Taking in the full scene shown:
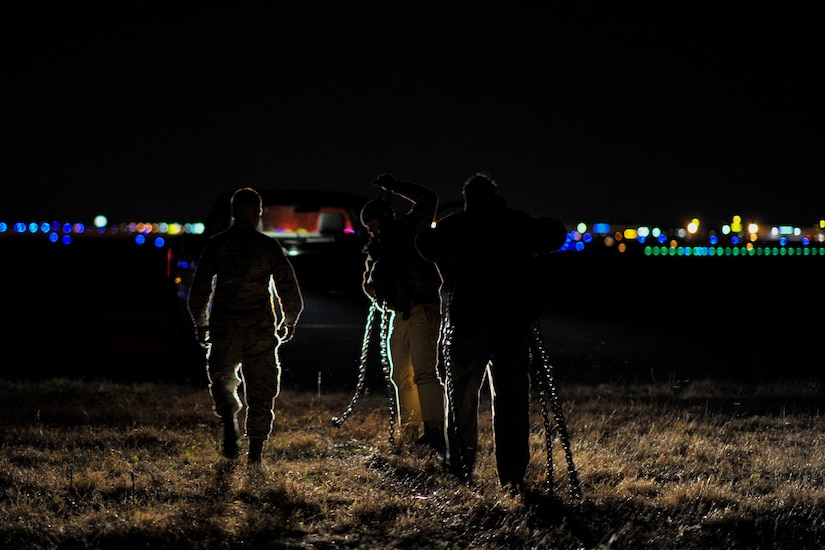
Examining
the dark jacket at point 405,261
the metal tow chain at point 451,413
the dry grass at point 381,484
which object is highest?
the dark jacket at point 405,261

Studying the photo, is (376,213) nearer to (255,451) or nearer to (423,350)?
(423,350)

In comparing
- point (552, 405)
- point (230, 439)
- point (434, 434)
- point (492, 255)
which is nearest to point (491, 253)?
point (492, 255)

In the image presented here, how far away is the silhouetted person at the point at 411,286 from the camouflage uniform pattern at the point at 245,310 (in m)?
0.65

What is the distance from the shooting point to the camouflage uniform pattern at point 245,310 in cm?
654

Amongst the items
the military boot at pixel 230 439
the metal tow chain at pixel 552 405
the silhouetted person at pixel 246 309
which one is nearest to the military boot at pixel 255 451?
the silhouetted person at pixel 246 309

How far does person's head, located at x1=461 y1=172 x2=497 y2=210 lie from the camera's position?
5910mm

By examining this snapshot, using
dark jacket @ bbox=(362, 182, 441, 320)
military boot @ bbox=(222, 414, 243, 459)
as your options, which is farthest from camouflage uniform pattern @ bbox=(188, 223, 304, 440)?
dark jacket @ bbox=(362, 182, 441, 320)

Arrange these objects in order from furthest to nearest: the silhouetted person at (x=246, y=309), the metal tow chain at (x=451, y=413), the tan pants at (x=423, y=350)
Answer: the tan pants at (x=423, y=350)
the silhouetted person at (x=246, y=309)
the metal tow chain at (x=451, y=413)

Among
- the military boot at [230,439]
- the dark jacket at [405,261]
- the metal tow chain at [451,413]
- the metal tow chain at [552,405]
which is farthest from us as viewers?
the dark jacket at [405,261]

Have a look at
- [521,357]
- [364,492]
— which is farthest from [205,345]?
[521,357]

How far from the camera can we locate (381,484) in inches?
243

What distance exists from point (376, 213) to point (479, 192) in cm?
139

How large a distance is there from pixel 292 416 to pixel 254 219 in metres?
2.44

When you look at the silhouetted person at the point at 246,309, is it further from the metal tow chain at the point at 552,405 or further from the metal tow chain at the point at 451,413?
the metal tow chain at the point at 552,405
